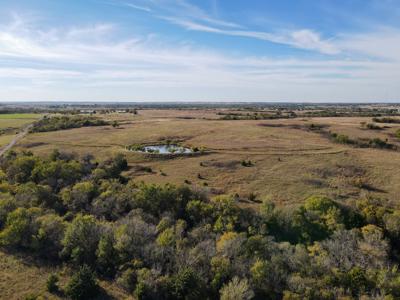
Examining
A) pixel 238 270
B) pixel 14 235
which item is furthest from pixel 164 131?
pixel 238 270

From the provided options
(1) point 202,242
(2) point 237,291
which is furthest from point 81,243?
(2) point 237,291

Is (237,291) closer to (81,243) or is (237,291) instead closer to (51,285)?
(51,285)

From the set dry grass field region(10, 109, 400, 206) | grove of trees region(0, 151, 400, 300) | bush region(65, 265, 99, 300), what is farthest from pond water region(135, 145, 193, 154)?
bush region(65, 265, 99, 300)

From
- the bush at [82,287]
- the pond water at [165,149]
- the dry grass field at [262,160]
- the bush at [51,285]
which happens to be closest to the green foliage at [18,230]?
the bush at [51,285]

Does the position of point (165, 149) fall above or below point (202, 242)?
above

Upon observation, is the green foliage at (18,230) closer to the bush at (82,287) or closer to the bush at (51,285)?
the bush at (51,285)

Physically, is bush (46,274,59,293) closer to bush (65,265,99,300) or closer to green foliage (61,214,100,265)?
bush (65,265,99,300)
